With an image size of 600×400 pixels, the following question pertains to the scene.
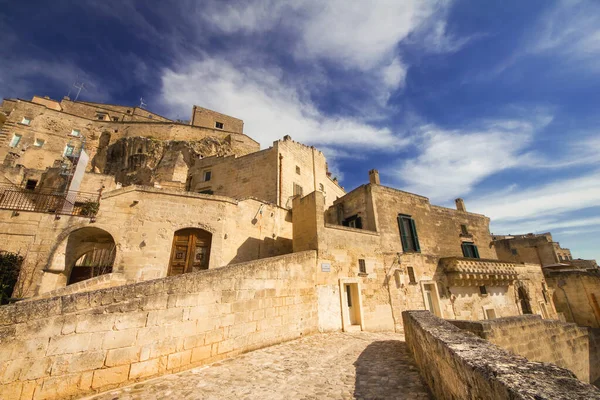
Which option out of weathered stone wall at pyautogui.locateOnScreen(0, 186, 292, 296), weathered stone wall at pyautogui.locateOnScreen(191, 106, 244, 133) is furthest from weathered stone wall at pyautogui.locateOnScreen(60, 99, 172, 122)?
weathered stone wall at pyautogui.locateOnScreen(0, 186, 292, 296)

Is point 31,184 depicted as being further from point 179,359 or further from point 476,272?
point 476,272

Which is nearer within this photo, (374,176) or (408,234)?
(408,234)

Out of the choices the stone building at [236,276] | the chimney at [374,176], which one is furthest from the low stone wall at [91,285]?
the chimney at [374,176]

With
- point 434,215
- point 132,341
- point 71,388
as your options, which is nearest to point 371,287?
point 434,215

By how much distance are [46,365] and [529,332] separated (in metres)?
11.9

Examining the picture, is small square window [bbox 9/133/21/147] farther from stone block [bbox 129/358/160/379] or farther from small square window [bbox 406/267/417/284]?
small square window [bbox 406/267/417/284]

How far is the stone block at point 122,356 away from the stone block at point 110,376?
3.0 inches

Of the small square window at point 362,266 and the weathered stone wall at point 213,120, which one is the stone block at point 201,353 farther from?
the weathered stone wall at point 213,120

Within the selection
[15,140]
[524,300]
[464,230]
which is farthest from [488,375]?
[15,140]

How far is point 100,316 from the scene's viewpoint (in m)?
4.00

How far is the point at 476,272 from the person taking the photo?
13.4 metres

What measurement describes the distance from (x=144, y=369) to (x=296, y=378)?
2.71 metres

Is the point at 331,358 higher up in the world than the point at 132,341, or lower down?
lower down

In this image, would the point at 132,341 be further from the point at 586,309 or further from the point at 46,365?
the point at 586,309
